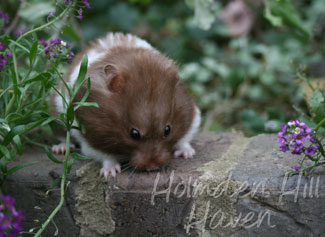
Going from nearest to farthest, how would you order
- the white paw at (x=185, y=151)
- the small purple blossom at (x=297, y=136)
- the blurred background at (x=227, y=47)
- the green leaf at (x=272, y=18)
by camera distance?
1. the small purple blossom at (x=297, y=136)
2. the white paw at (x=185, y=151)
3. the green leaf at (x=272, y=18)
4. the blurred background at (x=227, y=47)

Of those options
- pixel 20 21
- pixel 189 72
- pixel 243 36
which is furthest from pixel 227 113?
pixel 20 21

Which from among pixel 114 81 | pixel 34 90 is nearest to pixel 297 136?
pixel 114 81

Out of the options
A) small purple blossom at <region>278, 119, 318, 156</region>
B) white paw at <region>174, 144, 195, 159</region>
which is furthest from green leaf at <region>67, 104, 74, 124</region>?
small purple blossom at <region>278, 119, 318, 156</region>

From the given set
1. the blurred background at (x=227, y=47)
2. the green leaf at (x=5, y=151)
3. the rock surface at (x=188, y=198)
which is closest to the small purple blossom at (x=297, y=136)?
the rock surface at (x=188, y=198)

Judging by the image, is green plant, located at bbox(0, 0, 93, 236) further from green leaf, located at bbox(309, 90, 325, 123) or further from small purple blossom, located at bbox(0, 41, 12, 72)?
green leaf, located at bbox(309, 90, 325, 123)

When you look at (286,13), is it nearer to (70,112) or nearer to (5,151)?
(70,112)

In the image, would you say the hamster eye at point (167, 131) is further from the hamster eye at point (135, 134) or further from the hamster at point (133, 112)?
the hamster eye at point (135, 134)

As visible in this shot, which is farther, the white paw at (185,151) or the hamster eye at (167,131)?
the white paw at (185,151)
